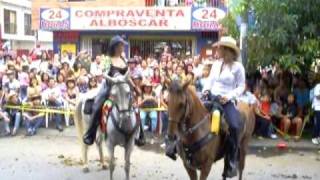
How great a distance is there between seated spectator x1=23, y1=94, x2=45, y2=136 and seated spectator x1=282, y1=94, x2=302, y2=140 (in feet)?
20.8

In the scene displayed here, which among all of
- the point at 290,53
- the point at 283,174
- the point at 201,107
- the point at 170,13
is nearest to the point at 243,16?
the point at 290,53

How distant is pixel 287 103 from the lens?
14.9 metres

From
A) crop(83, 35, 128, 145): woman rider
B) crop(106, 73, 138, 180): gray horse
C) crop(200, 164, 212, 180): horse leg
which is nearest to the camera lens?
crop(200, 164, 212, 180): horse leg

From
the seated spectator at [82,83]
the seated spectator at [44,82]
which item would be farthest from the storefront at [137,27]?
the seated spectator at [82,83]

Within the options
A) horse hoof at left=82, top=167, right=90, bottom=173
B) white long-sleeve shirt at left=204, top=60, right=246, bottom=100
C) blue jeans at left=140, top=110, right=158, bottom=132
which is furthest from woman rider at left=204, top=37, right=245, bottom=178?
blue jeans at left=140, top=110, right=158, bottom=132

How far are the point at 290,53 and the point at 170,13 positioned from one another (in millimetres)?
12120

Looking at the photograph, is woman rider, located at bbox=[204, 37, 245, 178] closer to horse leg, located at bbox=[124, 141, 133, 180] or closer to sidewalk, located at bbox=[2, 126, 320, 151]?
horse leg, located at bbox=[124, 141, 133, 180]

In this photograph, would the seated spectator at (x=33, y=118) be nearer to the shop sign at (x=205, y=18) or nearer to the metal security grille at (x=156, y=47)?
the shop sign at (x=205, y=18)

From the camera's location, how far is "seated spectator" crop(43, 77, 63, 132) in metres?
15.7

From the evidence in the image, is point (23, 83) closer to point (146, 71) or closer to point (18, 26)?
point (146, 71)

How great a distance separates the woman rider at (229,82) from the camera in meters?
7.81

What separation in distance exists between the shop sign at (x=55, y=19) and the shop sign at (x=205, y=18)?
5.93 m

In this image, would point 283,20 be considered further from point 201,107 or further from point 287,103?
point 201,107

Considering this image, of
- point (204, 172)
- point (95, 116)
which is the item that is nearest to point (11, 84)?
point (95, 116)
